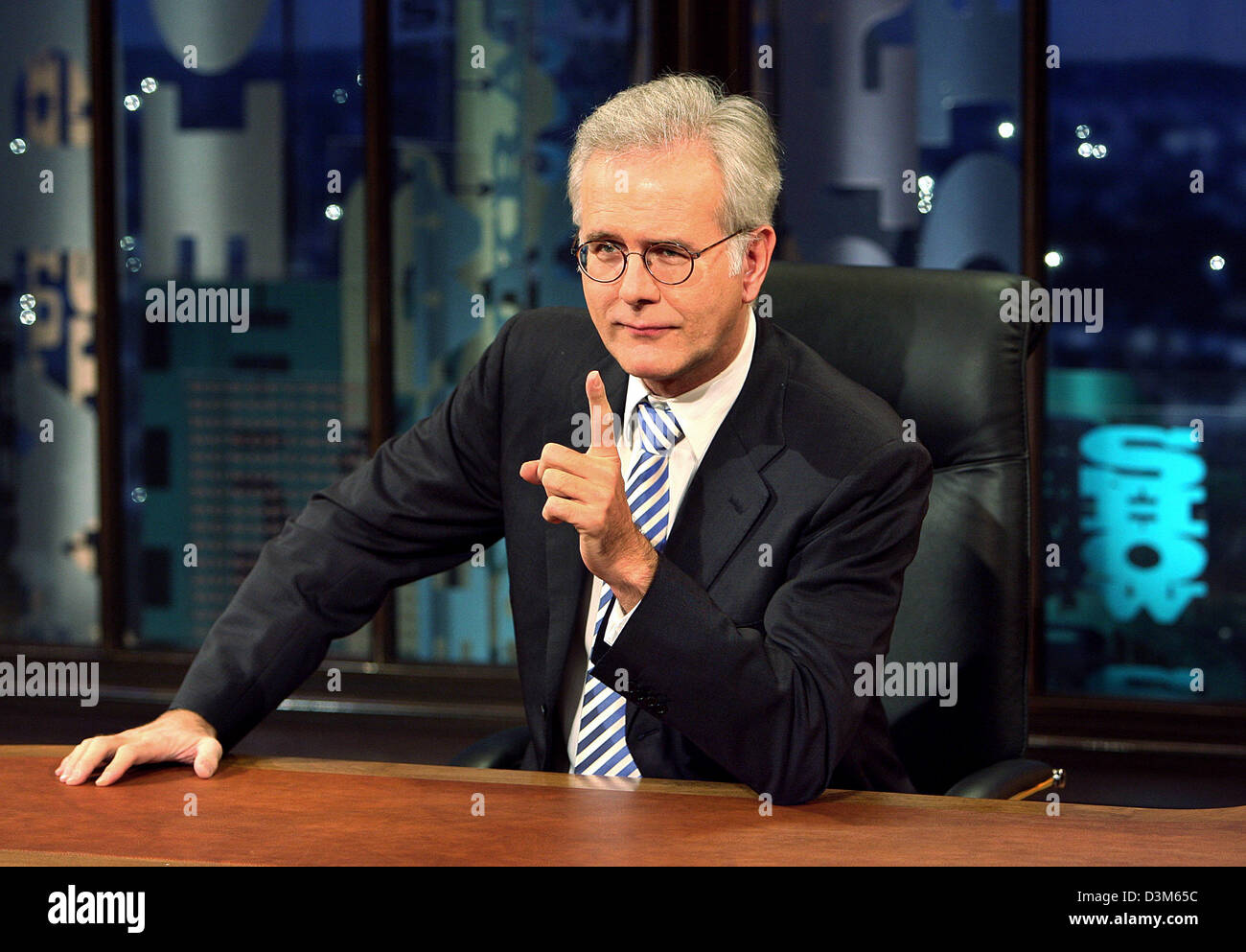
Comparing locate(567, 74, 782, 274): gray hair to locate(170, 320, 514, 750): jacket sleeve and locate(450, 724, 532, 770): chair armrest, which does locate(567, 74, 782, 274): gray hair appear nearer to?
locate(170, 320, 514, 750): jacket sleeve

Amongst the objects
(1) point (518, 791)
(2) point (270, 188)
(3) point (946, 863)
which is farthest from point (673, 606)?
(2) point (270, 188)

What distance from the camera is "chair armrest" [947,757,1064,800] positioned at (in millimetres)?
1646

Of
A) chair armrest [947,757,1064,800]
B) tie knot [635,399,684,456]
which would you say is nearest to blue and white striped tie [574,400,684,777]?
tie knot [635,399,684,456]

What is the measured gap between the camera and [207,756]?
142cm

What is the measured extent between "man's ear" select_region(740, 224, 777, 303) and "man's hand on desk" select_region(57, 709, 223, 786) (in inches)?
30.4

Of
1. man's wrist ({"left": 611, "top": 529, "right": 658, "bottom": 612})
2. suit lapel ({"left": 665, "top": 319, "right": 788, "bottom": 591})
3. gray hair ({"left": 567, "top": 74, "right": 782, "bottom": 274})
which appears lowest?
man's wrist ({"left": 611, "top": 529, "right": 658, "bottom": 612})

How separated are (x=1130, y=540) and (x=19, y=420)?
2.74 m

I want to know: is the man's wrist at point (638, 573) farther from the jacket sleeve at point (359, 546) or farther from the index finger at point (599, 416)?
the jacket sleeve at point (359, 546)

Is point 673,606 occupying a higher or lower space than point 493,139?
lower

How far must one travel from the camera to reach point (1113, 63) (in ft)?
10.1
